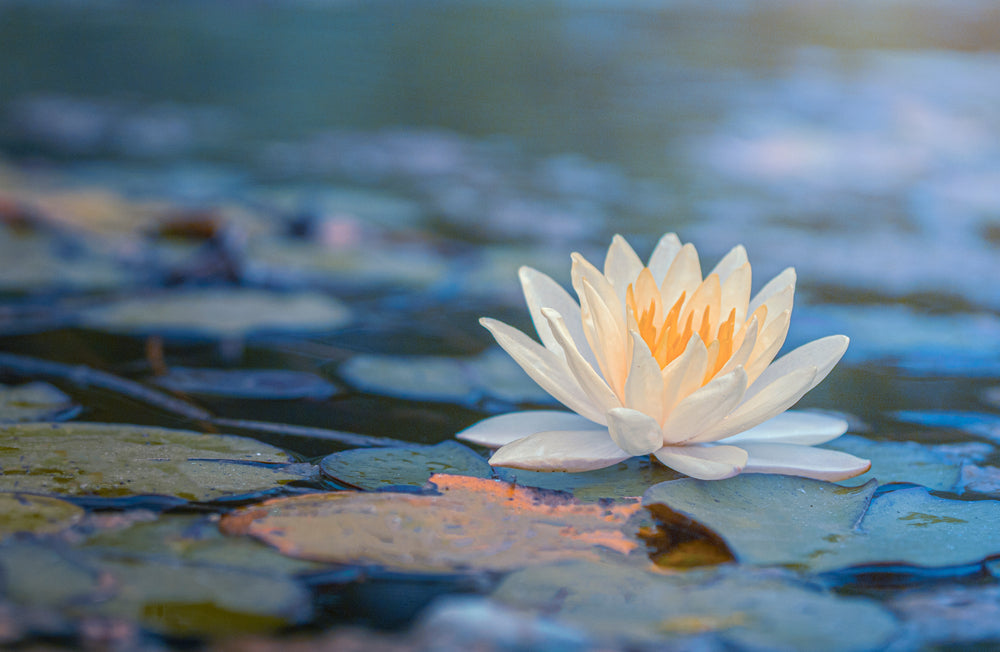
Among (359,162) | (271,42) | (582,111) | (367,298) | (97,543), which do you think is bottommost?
(97,543)

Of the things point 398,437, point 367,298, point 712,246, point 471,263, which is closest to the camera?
point 398,437

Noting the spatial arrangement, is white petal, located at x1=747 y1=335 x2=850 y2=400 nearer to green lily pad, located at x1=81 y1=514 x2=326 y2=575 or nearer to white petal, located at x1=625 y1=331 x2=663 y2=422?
white petal, located at x1=625 y1=331 x2=663 y2=422

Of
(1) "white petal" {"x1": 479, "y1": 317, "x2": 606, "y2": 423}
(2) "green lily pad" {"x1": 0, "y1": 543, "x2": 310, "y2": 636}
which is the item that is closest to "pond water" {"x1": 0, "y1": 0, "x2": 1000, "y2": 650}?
(2) "green lily pad" {"x1": 0, "y1": 543, "x2": 310, "y2": 636}

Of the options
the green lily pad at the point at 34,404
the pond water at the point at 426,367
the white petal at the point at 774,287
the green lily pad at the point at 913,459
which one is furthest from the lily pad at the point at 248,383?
the green lily pad at the point at 913,459

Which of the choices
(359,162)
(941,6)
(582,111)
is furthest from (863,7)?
(359,162)

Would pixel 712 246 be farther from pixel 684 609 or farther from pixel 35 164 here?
pixel 35 164

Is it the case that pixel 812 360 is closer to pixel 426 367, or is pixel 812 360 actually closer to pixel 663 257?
pixel 663 257

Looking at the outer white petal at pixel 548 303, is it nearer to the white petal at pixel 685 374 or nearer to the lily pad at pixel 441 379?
the white petal at pixel 685 374
